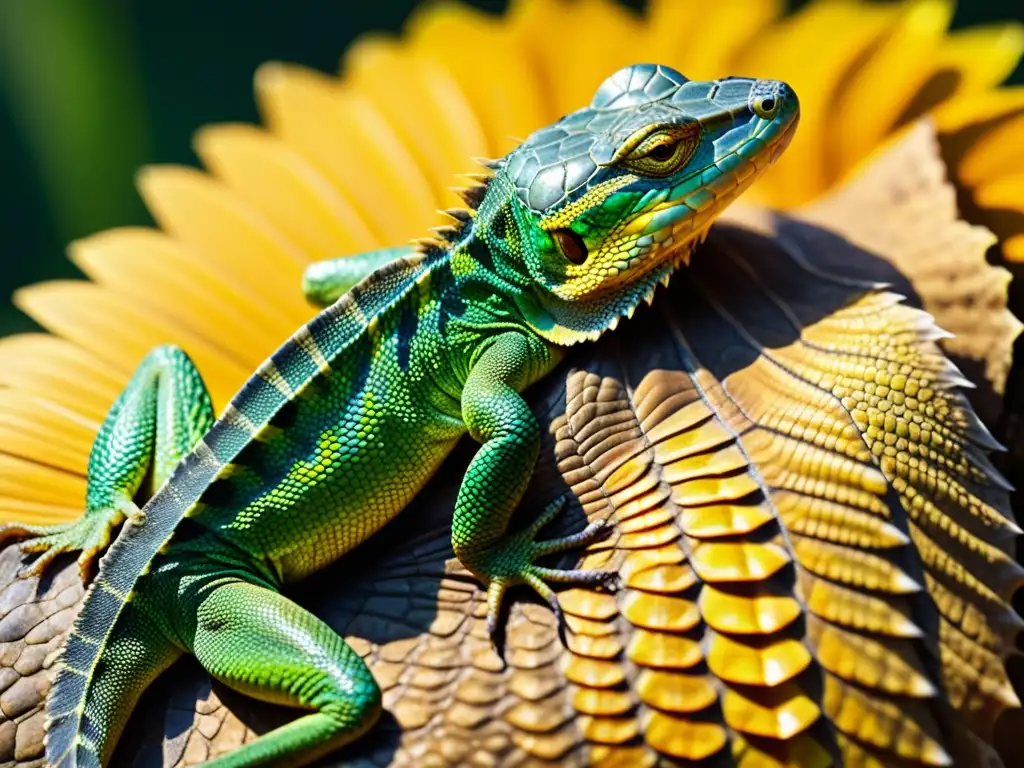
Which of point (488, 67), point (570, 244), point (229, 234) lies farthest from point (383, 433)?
point (488, 67)

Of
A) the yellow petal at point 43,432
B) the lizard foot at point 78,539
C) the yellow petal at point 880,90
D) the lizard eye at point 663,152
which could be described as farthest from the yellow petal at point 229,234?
the yellow petal at point 880,90

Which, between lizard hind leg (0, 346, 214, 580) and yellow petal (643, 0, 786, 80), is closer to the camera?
lizard hind leg (0, 346, 214, 580)

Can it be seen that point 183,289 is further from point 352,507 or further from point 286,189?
point 352,507

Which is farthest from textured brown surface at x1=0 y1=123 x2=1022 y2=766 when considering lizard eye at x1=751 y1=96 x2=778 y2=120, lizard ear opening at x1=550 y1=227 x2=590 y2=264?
lizard eye at x1=751 y1=96 x2=778 y2=120

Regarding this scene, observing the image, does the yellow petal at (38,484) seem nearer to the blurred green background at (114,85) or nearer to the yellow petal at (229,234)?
the yellow petal at (229,234)

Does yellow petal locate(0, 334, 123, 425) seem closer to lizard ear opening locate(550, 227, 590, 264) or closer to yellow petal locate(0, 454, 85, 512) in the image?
yellow petal locate(0, 454, 85, 512)

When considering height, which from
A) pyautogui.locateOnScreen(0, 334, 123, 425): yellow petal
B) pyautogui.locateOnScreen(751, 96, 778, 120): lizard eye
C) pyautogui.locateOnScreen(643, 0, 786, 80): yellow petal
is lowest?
pyautogui.locateOnScreen(0, 334, 123, 425): yellow petal

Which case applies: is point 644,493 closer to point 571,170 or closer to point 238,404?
point 571,170
